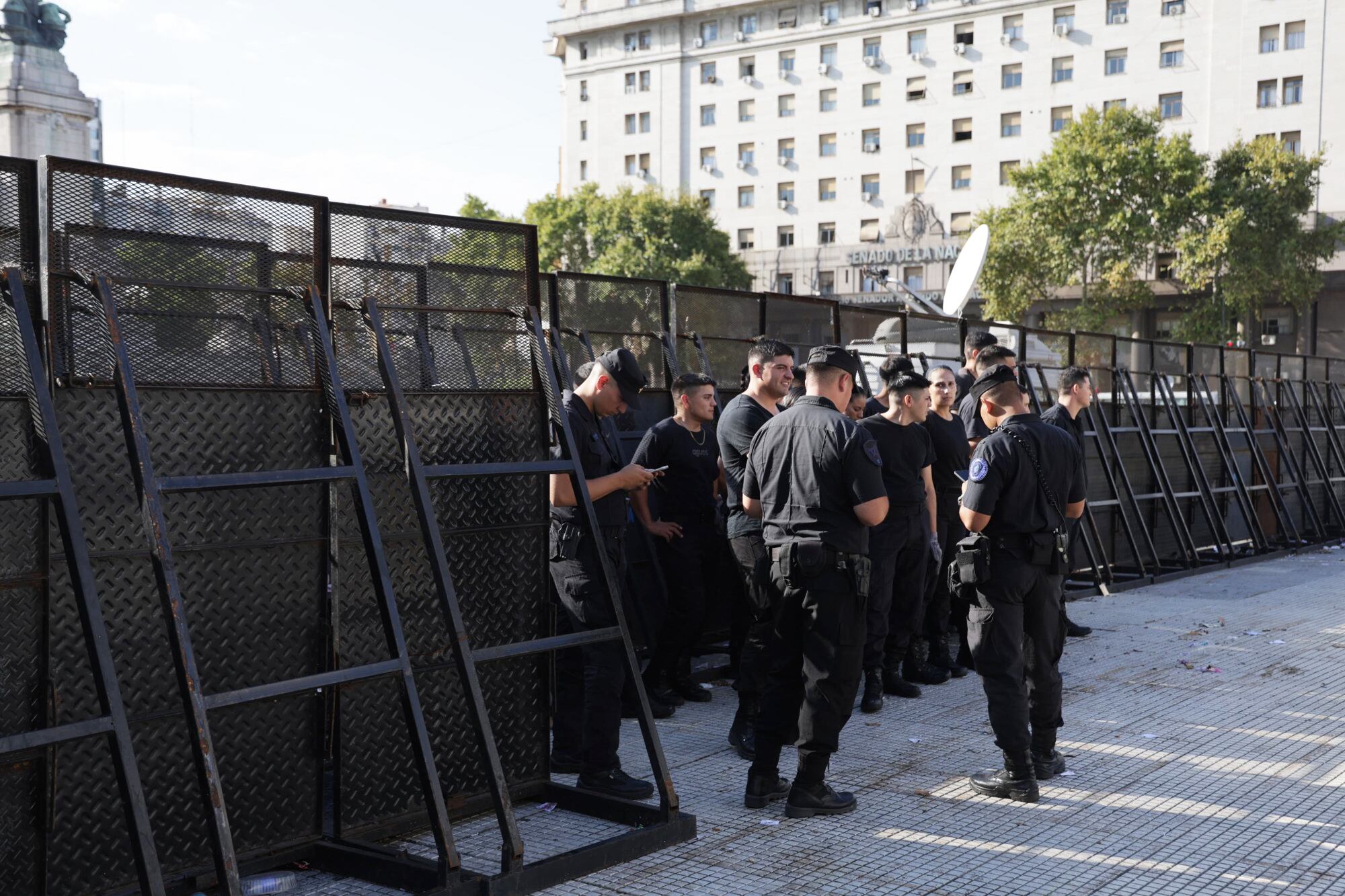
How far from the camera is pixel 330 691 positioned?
477 cm

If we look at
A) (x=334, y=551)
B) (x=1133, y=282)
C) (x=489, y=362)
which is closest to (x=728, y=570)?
(x=489, y=362)

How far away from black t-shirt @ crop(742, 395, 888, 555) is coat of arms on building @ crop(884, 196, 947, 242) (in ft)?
182

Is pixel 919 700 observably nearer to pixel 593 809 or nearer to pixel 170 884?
pixel 593 809

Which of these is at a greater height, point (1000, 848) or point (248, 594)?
point (248, 594)

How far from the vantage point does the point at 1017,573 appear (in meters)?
5.59

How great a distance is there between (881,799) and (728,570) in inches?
83.6

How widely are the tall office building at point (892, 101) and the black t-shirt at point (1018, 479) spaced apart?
153 feet

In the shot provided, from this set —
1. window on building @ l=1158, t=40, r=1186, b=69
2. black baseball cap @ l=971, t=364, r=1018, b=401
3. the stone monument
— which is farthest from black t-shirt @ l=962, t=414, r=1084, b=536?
window on building @ l=1158, t=40, r=1186, b=69

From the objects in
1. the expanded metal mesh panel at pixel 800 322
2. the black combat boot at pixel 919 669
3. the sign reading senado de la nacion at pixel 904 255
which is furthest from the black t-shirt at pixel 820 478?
the sign reading senado de la nacion at pixel 904 255

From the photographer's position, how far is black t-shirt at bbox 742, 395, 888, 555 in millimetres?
5172

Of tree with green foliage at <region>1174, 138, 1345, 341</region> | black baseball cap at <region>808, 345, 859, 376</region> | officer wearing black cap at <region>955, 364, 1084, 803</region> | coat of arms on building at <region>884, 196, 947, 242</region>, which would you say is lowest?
officer wearing black cap at <region>955, 364, 1084, 803</region>

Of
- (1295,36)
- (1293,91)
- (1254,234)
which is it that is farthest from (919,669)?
(1295,36)

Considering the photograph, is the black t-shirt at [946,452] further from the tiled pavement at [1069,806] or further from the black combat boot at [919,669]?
the tiled pavement at [1069,806]

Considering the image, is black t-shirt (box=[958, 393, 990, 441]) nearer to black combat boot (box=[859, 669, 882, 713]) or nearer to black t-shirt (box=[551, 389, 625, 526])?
black combat boot (box=[859, 669, 882, 713])
